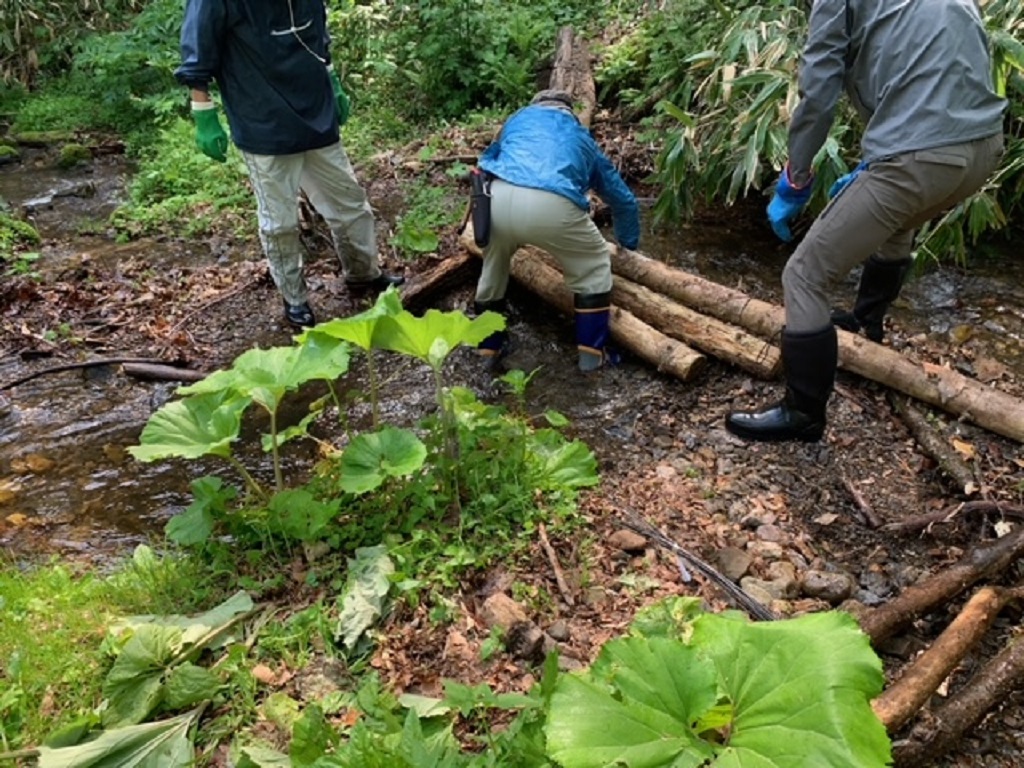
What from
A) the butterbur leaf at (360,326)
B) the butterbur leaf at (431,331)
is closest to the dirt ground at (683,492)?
the butterbur leaf at (431,331)

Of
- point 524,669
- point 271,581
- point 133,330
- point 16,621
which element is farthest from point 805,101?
point 133,330

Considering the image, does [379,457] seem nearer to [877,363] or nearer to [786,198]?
[786,198]

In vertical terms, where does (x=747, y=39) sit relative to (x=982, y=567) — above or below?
above

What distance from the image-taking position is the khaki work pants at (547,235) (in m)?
4.00

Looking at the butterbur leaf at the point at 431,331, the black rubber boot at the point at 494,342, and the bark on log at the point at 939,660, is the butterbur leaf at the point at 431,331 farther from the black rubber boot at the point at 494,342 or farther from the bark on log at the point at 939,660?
the bark on log at the point at 939,660

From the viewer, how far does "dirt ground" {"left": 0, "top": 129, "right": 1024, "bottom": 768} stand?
2.61 m

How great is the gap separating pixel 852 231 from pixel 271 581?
2.78 meters

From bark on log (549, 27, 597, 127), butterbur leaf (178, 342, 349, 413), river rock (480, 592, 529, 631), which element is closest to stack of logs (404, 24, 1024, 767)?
river rock (480, 592, 529, 631)

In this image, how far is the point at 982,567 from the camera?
286 cm

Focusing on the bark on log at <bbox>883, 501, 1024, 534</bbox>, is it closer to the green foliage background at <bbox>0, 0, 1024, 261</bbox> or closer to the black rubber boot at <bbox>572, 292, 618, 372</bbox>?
the black rubber boot at <bbox>572, 292, 618, 372</bbox>

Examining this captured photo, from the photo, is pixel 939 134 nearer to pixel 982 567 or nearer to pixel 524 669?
pixel 982 567

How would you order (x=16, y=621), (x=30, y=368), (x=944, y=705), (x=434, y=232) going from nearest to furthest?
(x=944, y=705), (x=16, y=621), (x=30, y=368), (x=434, y=232)

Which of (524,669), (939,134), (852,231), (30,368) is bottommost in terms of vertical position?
(30,368)

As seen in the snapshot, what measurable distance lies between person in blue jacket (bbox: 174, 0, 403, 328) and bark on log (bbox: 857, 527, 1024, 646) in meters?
3.82
